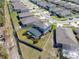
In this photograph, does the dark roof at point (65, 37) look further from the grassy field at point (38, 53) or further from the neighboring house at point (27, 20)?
the neighboring house at point (27, 20)

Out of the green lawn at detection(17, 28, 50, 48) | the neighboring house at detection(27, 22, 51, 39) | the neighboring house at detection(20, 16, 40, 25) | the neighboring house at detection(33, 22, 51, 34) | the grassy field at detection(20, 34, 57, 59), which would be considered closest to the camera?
the grassy field at detection(20, 34, 57, 59)

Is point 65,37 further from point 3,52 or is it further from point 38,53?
point 3,52

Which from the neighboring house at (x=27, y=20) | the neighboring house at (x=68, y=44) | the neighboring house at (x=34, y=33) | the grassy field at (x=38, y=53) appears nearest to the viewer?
the grassy field at (x=38, y=53)

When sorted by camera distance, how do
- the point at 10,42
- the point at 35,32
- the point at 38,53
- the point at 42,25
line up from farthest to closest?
the point at 42,25 < the point at 35,32 < the point at 10,42 < the point at 38,53

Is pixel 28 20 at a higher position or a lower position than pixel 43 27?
lower

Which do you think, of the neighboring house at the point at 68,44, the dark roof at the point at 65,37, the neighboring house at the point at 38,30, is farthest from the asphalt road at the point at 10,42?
the dark roof at the point at 65,37

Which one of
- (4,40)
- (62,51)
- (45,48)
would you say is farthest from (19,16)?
(62,51)

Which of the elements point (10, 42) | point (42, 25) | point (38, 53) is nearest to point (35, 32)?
point (42, 25)

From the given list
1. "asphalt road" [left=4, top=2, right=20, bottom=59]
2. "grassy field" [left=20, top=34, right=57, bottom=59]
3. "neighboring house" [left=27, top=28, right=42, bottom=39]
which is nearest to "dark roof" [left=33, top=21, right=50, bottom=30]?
"neighboring house" [left=27, top=28, right=42, bottom=39]

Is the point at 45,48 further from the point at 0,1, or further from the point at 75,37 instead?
the point at 0,1

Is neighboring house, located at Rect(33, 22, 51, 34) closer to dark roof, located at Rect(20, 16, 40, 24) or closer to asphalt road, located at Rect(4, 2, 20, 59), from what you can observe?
dark roof, located at Rect(20, 16, 40, 24)
